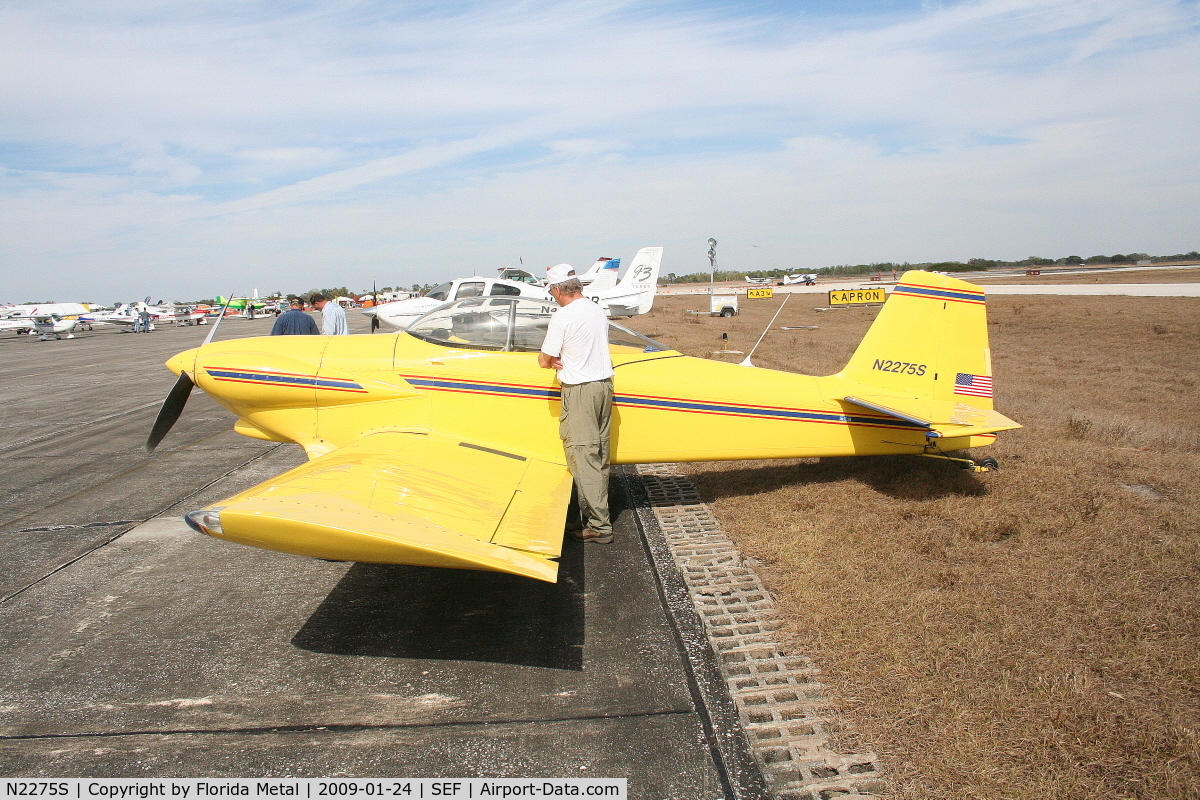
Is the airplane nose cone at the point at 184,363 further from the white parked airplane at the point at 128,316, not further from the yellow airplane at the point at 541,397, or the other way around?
the white parked airplane at the point at 128,316

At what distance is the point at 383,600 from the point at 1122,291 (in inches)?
1674

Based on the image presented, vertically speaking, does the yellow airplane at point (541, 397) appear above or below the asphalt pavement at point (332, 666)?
above

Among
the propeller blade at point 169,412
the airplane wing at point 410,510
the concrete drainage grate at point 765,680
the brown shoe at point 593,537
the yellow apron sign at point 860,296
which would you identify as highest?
the yellow apron sign at point 860,296

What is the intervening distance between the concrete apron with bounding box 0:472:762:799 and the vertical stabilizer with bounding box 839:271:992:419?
108 inches

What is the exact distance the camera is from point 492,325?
511 centimetres

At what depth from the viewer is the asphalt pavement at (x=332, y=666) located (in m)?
2.60

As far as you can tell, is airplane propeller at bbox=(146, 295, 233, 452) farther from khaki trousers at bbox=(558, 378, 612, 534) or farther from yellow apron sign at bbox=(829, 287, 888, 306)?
yellow apron sign at bbox=(829, 287, 888, 306)

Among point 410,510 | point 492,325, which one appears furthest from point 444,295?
point 410,510

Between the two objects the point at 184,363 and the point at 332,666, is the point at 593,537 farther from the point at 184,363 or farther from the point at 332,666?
the point at 184,363

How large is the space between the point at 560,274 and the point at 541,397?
0.91 metres

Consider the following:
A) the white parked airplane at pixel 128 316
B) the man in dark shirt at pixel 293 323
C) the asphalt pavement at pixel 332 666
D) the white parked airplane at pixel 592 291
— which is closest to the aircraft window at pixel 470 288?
the white parked airplane at pixel 592 291

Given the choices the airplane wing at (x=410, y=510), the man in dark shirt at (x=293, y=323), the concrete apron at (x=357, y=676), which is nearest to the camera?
the concrete apron at (x=357, y=676)

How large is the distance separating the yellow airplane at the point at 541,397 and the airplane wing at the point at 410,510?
0.03 meters

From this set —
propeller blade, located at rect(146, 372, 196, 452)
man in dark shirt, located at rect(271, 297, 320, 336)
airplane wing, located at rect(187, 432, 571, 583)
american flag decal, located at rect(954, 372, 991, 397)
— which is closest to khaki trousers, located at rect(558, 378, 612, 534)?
airplane wing, located at rect(187, 432, 571, 583)
